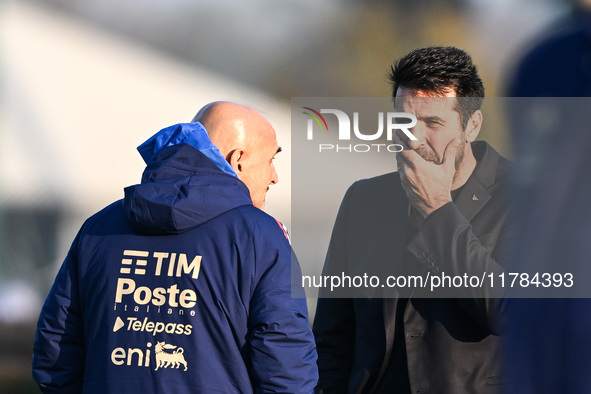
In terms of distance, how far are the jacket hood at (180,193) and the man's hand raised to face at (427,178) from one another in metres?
0.54

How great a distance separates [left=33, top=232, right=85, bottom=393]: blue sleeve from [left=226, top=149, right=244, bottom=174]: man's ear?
0.49m

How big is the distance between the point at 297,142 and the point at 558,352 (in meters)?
2.00

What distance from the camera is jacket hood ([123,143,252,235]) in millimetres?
1683

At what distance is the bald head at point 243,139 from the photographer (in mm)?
2016

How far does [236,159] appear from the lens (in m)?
2.01

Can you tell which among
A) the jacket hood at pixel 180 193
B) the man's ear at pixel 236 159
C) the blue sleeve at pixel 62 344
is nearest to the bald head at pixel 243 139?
the man's ear at pixel 236 159

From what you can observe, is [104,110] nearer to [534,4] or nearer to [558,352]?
[534,4]

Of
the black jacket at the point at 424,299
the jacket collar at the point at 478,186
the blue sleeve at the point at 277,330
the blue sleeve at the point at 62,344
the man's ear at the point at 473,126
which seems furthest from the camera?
the man's ear at the point at 473,126

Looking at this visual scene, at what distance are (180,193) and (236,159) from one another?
12.6 inches

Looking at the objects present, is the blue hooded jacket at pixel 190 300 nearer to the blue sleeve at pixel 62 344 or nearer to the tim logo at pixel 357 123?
the blue sleeve at pixel 62 344

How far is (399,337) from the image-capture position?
204cm

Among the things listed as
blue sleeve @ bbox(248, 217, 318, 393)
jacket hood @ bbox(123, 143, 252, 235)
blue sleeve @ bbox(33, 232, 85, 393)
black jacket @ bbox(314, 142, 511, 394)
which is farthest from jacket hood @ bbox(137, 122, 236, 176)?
black jacket @ bbox(314, 142, 511, 394)

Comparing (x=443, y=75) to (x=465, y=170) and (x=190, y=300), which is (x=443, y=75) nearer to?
(x=465, y=170)

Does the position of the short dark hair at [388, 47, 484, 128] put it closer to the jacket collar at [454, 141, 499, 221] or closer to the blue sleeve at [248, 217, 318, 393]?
the jacket collar at [454, 141, 499, 221]
